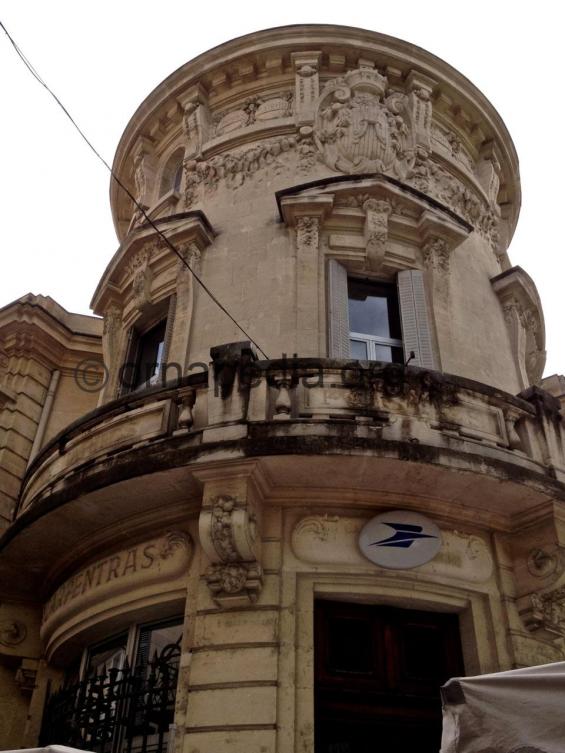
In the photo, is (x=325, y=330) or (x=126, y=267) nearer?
(x=325, y=330)

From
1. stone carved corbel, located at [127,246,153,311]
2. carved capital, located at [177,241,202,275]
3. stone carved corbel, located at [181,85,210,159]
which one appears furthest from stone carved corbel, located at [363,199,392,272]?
stone carved corbel, located at [181,85,210,159]

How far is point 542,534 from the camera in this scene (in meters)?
9.05

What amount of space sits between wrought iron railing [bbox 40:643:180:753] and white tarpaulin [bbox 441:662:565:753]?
4383 millimetres

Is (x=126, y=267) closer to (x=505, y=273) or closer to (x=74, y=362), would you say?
(x=74, y=362)

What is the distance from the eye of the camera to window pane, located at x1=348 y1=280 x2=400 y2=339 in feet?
38.3

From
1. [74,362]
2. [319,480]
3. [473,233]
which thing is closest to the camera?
[319,480]

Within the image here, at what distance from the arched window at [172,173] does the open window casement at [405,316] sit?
17.1ft

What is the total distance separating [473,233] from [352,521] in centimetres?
710

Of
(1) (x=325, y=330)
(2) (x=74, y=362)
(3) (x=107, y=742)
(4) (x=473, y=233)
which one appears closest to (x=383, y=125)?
(4) (x=473, y=233)

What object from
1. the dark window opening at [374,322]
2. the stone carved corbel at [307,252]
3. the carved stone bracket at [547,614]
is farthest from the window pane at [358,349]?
the carved stone bracket at [547,614]

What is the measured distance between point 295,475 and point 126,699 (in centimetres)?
332

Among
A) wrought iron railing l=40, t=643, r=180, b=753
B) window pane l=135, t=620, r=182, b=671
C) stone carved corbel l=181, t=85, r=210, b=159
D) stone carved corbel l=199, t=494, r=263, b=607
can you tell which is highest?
stone carved corbel l=181, t=85, r=210, b=159

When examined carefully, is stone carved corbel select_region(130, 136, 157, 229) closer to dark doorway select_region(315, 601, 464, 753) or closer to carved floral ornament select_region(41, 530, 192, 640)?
carved floral ornament select_region(41, 530, 192, 640)

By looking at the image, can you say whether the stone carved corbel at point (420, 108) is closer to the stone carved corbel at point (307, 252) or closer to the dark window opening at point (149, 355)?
the stone carved corbel at point (307, 252)
